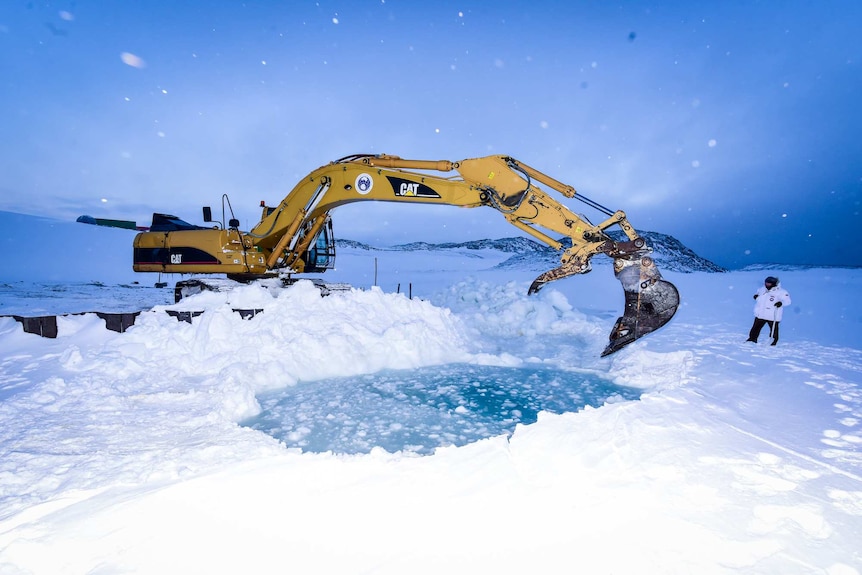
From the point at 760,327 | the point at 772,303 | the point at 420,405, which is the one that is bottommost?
the point at 420,405

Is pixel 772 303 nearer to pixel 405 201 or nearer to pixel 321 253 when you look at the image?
pixel 405 201

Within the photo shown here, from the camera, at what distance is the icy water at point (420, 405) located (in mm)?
4012

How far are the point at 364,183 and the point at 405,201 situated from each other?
Result: 2.89 feet

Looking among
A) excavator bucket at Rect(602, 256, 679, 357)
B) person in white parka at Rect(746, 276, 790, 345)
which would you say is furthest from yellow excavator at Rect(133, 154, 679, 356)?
person in white parka at Rect(746, 276, 790, 345)

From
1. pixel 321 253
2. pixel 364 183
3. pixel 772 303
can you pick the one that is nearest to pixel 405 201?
pixel 364 183

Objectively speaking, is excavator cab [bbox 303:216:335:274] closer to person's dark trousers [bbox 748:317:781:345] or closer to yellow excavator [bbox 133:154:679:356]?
yellow excavator [bbox 133:154:679:356]

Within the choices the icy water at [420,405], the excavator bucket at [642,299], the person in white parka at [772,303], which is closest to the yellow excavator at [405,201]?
A: the excavator bucket at [642,299]

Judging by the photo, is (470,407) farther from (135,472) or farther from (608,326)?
(608,326)

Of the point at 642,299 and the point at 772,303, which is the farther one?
the point at 772,303

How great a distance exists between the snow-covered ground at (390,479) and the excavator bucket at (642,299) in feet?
2.41

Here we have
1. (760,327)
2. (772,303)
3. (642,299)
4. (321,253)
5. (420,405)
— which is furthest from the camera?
(321,253)

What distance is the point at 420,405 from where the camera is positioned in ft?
16.2

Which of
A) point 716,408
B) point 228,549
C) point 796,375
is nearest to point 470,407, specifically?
point 716,408

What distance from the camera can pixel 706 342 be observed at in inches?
341
